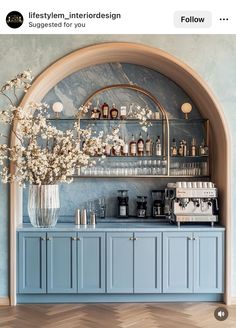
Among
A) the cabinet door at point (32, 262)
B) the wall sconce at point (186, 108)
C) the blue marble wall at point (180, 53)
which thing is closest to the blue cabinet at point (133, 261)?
the cabinet door at point (32, 262)

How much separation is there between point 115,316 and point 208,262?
44.1 inches

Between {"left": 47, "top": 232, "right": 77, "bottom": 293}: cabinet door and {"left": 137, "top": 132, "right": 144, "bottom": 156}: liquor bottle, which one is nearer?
{"left": 47, "top": 232, "right": 77, "bottom": 293}: cabinet door

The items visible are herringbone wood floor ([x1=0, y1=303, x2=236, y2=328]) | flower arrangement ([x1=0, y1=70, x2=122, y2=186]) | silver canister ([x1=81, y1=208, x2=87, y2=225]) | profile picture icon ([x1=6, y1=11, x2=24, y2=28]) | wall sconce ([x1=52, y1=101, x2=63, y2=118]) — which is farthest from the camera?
wall sconce ([x1=52, y1=101, x2=63, y2=118])

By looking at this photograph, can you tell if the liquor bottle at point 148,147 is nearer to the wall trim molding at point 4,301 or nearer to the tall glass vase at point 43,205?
the tall glass vase at point 43,205

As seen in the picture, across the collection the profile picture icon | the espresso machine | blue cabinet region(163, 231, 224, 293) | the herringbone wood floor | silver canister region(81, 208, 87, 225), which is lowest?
the herringbone wood floor

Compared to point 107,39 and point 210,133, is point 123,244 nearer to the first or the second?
point 210,133

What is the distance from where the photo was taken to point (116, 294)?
461 cm

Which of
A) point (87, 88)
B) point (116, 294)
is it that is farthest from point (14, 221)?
point (87, 88)

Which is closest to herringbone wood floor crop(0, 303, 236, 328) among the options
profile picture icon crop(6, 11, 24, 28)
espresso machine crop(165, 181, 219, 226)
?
espresso machine crop(165, 181, 219, 226)

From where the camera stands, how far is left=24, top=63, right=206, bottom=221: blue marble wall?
5.16 m

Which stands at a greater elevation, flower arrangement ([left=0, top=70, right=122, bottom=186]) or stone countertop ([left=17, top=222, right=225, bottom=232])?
flower arrangement ([left=0, top=70, right=122, bottom=186])

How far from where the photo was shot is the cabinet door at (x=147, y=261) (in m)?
4.52

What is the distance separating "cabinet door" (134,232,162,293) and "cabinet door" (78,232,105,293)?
1.14ft

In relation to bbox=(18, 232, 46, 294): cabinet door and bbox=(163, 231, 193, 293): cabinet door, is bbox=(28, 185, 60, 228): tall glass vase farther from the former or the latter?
bbox=(163, 231, 193, 293): cabinet door
